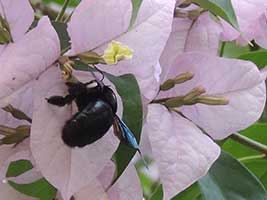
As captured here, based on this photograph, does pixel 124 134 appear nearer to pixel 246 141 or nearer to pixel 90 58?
pixel 90 58

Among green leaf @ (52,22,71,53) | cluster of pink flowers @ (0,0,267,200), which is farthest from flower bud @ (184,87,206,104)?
green leaf @ (52,22,71,53)

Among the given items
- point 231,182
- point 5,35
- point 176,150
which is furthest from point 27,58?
point 231,182

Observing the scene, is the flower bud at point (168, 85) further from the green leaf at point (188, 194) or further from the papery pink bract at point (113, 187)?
the green leaf at point (188, 194)

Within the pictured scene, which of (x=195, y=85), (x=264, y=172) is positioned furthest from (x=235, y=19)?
(x=264, y=172)

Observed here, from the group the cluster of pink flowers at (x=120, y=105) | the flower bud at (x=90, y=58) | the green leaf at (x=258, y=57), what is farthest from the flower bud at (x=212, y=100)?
the green leaf at (x=258, y=57)

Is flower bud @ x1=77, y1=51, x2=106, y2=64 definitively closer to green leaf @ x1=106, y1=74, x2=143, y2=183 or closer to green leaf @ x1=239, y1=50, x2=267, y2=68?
green leaf @ x1=106, y1=74, x2=143, y2=183
